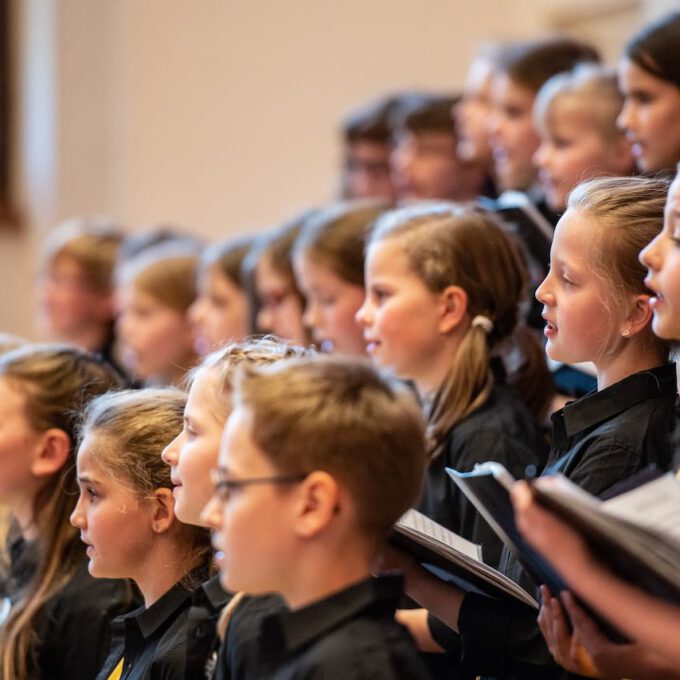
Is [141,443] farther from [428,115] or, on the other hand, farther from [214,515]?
[428,115]

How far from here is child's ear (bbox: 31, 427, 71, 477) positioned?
7.41ft

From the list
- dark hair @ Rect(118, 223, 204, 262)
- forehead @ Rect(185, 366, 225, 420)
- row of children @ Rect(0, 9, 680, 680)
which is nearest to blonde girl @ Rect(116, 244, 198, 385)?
dark hair @ Rect(118, 223, 204, 262)

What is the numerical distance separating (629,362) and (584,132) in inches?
53.1

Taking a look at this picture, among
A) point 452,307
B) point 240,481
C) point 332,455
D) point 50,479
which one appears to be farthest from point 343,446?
point 50,479

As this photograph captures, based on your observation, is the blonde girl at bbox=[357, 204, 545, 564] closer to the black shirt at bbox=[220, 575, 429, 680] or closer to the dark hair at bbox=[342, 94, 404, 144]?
the black shirt at bbox=[220, 575, 429, 680]

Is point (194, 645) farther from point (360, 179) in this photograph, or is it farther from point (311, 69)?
point (311, 69)

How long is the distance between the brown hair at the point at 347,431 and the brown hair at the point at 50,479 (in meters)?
0.88

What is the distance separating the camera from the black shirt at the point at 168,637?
1764 millimetres

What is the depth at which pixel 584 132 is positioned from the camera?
2.98 metres

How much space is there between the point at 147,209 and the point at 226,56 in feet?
2.71

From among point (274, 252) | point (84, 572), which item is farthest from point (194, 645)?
point (274, 252)

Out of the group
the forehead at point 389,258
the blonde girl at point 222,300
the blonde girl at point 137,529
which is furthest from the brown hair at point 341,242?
the blonde girl at point 137,529

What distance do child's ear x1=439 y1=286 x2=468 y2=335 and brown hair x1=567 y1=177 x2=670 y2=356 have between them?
0.48 meters

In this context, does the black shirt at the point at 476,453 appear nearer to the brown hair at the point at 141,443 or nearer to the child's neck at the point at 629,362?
the child's neck at the point at 629,362
